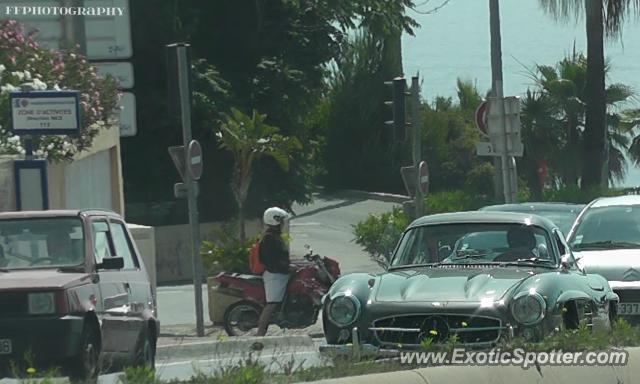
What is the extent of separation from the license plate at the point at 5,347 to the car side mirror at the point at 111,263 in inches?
50.2

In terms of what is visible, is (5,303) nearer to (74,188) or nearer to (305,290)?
(305,290)

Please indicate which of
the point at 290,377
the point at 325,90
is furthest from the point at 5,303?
the point at 325,90

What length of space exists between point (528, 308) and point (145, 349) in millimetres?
3597

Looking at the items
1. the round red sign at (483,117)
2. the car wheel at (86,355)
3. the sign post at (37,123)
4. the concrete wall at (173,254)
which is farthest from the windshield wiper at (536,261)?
the concrete wall at (173,254)

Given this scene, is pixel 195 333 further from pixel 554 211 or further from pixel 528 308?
pixel 528 308

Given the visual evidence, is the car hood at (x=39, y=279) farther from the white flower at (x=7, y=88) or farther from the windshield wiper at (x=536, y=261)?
the white flower at (x=7, y=88)

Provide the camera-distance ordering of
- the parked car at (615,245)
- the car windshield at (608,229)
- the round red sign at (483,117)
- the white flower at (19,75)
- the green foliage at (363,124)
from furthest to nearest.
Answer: the green foliage at (363,124) < the round red sign at (483,117) < the white flower at (19,75) < the car windshield at (608,229) < the parked car at (615,245)

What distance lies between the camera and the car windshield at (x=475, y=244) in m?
12.2

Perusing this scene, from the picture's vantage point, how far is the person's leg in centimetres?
1828

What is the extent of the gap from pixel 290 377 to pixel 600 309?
14.3 feet

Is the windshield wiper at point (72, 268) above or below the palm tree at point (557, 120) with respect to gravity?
below

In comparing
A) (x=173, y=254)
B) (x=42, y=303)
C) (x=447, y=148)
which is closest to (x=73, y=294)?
(x=42, y=303)

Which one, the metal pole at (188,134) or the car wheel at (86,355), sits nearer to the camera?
the car wheel at (86,355)

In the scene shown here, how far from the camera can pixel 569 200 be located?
101 feet
